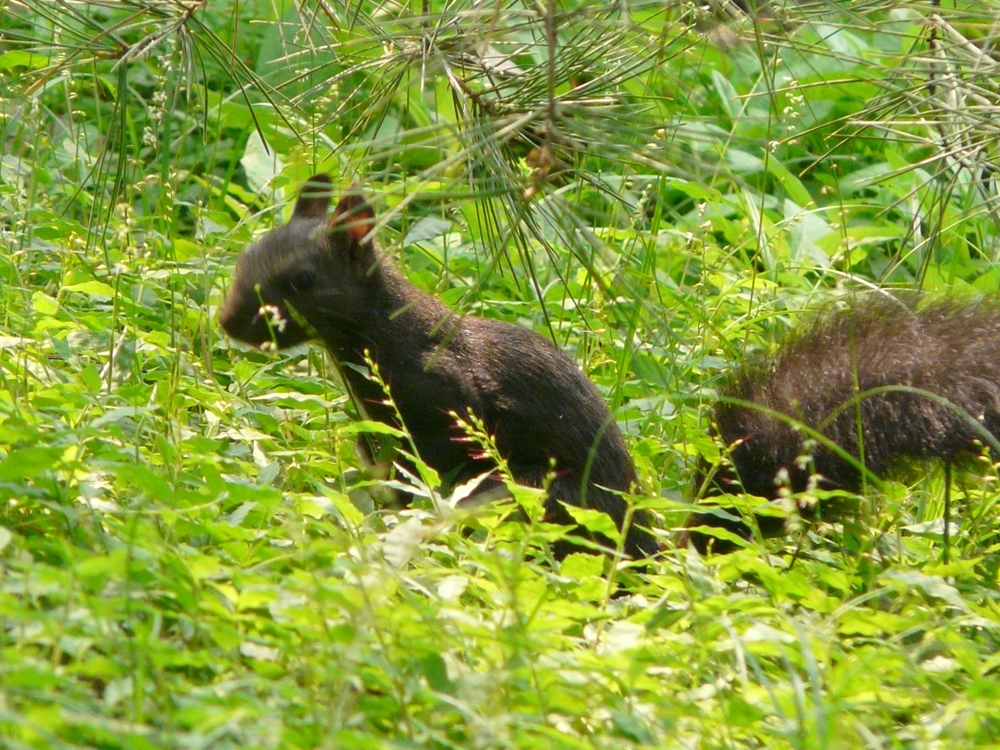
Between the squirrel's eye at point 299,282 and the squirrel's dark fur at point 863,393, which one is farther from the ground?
the squirrel's eye at point 299,282

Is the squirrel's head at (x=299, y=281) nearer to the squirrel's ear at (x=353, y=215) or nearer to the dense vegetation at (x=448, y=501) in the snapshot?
the squirrel's ear at (x=353, y=215)

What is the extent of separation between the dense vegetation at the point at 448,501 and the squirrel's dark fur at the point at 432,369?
153mm

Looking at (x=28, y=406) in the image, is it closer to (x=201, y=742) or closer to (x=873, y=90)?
(x=201, y=742)

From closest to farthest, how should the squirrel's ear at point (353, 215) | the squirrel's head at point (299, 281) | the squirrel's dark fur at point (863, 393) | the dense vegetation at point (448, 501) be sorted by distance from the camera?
the dense vegetation at point (448, 501)
the squirrel's dark fur at point (863, 393)
the squirrel's ear at point (353, 215)
the squirrel's head at point (299, 281)

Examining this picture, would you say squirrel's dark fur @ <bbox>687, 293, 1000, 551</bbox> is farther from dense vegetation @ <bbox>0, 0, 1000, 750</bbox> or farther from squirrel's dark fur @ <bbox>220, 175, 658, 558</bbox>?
squirrel's dark fur @ <bbox>220, 175, 658, 558</bbox>

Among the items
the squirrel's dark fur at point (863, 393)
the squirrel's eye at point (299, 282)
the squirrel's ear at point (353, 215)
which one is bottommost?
the squirrel's dark fur at point (863, 393)

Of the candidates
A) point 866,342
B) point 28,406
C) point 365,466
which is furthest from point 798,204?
point 28,406

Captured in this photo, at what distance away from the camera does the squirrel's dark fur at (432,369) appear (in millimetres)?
3506

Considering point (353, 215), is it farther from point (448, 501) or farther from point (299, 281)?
point (448, 501)

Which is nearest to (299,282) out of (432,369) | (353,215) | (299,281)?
(299,281)

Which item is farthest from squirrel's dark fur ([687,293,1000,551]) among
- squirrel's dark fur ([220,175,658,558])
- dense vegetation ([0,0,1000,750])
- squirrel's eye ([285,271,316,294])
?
squirrel's eye ([285,271,316,294])

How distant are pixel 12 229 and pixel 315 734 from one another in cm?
284

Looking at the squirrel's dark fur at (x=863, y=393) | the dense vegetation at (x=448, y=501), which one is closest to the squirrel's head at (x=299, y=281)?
the dense vegetation at (x=448, y=501)

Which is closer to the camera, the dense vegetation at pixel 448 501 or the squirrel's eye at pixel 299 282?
the dense vegetation at pixel 448 501
